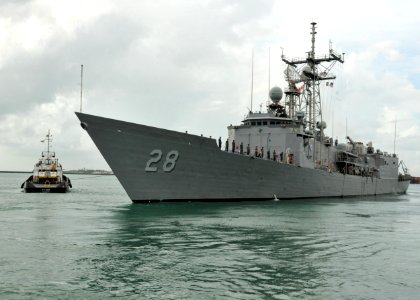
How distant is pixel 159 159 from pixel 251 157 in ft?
A: 17.6

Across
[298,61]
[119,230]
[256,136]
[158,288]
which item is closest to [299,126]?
[256,136]

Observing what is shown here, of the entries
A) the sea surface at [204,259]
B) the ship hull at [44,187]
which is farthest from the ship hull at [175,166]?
the ship hull at [44,187]

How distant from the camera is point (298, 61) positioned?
120 ft

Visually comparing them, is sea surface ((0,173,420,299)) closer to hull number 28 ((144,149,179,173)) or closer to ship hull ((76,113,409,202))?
ship hull ((76,113,409,202))

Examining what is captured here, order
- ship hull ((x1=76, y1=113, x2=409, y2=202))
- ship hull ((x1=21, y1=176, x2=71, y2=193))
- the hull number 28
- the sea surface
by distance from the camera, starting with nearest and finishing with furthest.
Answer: the sea surface
ship hull ((x1=76, y1=113, x2=409, y2=202))
the hull number 28
ship hull ((x1=21, y1=176, x2=71, y2=193))

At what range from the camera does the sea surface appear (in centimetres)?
720

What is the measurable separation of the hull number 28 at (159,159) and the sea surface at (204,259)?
12.5 feet

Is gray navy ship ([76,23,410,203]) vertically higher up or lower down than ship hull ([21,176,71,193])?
higher up

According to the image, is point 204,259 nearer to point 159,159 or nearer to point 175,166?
point 159,159

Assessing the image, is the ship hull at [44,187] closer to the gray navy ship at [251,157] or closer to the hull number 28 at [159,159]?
the gray navy ship at [251,157]

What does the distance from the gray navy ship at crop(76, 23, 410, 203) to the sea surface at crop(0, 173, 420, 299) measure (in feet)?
13.0

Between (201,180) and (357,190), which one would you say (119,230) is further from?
(357,190)

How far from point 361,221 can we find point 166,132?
9.02m

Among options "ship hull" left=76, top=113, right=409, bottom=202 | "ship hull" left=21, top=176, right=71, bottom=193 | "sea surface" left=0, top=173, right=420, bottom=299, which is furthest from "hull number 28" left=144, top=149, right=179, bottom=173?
"ship hull" left=21, top=176, right=71, bottom=193
